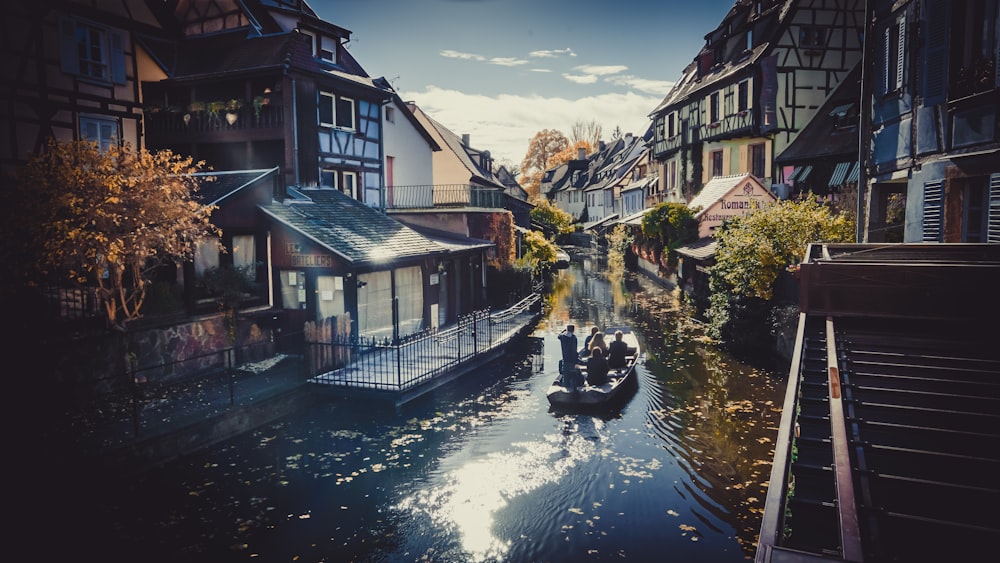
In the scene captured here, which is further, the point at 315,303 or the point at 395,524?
the point at 315,303

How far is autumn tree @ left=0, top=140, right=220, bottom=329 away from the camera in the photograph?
1231 cm

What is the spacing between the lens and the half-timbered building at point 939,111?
35.1 ft

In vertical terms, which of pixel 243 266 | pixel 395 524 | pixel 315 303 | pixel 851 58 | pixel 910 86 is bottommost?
pixel 395 524

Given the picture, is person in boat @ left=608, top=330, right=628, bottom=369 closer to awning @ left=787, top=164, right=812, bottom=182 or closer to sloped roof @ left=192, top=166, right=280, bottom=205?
sloped roof @ left=192, top=166, right=280, bottom=205

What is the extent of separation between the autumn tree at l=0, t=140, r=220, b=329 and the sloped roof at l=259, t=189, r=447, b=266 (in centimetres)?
332

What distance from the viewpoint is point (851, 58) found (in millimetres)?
31188

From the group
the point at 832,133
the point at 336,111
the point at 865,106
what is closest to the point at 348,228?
the point at 336,111

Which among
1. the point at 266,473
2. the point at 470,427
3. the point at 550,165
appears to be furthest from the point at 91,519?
the point at 550,165

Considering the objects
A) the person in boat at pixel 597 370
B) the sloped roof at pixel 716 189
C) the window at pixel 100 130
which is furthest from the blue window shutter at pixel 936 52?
the window at pixel 100 130

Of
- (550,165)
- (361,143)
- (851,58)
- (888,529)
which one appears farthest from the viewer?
(550,165)

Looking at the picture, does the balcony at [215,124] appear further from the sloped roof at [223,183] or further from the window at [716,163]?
the window at [716,163]

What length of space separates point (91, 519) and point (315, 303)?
8.90 m

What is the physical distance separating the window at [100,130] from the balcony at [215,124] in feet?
5.82

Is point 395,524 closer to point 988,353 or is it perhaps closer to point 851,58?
point 988,353
